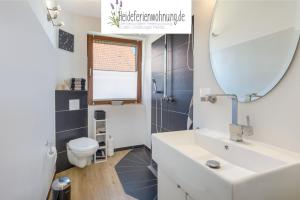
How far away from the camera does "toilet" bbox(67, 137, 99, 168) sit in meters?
2.30

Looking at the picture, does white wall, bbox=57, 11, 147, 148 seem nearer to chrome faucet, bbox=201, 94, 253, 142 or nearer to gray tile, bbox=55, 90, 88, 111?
gray tile, bbox=55, 90, 88, 111

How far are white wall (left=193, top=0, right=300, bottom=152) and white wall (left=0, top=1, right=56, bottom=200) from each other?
1.46 metres

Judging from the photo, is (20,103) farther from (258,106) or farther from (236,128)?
(258,106)

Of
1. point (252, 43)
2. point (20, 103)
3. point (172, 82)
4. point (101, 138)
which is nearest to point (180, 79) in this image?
point (172, 82)

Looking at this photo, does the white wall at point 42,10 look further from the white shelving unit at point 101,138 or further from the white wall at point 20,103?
the white shelving unit at point 101,138

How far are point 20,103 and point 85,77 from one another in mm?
1903

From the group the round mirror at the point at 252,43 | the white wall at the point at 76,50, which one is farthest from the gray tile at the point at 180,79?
the white wall at the point at 76,50

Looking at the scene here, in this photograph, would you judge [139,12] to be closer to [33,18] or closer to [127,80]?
[33,18]

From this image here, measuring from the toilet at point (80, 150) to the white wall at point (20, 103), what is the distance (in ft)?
2.43

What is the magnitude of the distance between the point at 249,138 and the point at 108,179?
5.93 ft

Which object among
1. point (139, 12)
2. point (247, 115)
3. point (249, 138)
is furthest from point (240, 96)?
point (139, 12)

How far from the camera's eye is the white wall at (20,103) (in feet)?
3.00

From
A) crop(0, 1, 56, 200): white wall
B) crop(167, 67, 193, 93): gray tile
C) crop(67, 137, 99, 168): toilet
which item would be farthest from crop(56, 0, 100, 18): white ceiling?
crop(67, 137, 99, 168): toilet

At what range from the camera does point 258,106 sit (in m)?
1.14
